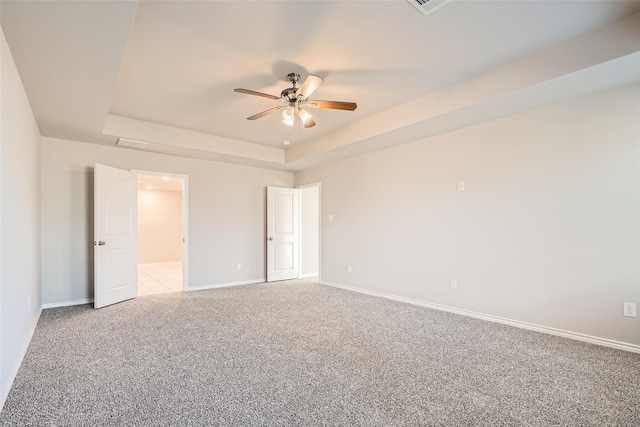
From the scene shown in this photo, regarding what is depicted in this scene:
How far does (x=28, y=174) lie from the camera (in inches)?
119

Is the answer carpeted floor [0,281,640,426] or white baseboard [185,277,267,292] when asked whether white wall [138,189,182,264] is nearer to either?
white baseboard [185,277,267,292]

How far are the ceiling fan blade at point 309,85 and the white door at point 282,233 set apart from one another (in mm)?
3471

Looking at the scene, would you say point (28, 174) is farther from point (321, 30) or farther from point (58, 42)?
point (321, 30)

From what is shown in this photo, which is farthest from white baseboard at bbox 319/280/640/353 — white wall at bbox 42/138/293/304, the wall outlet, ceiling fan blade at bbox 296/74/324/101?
ceiling fan blade at bbox 296/74/324/101

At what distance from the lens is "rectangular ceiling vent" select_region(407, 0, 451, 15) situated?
200cm

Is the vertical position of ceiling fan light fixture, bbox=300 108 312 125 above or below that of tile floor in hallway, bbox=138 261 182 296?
above

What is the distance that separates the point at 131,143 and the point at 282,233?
10.3ft

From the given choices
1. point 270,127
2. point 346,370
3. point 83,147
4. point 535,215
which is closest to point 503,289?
point 535,215

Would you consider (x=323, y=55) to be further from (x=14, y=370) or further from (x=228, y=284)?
(x=228, y=284)

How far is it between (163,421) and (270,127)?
12.3 ft

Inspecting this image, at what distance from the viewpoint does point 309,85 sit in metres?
2.65

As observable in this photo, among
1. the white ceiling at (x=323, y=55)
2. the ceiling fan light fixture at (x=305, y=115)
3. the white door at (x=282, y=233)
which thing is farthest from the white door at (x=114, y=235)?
the ceiling fan light fixture at (x=305, y=115)

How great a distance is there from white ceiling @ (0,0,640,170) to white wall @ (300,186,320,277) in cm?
340

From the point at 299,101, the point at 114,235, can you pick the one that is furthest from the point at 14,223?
the point at 299,101
